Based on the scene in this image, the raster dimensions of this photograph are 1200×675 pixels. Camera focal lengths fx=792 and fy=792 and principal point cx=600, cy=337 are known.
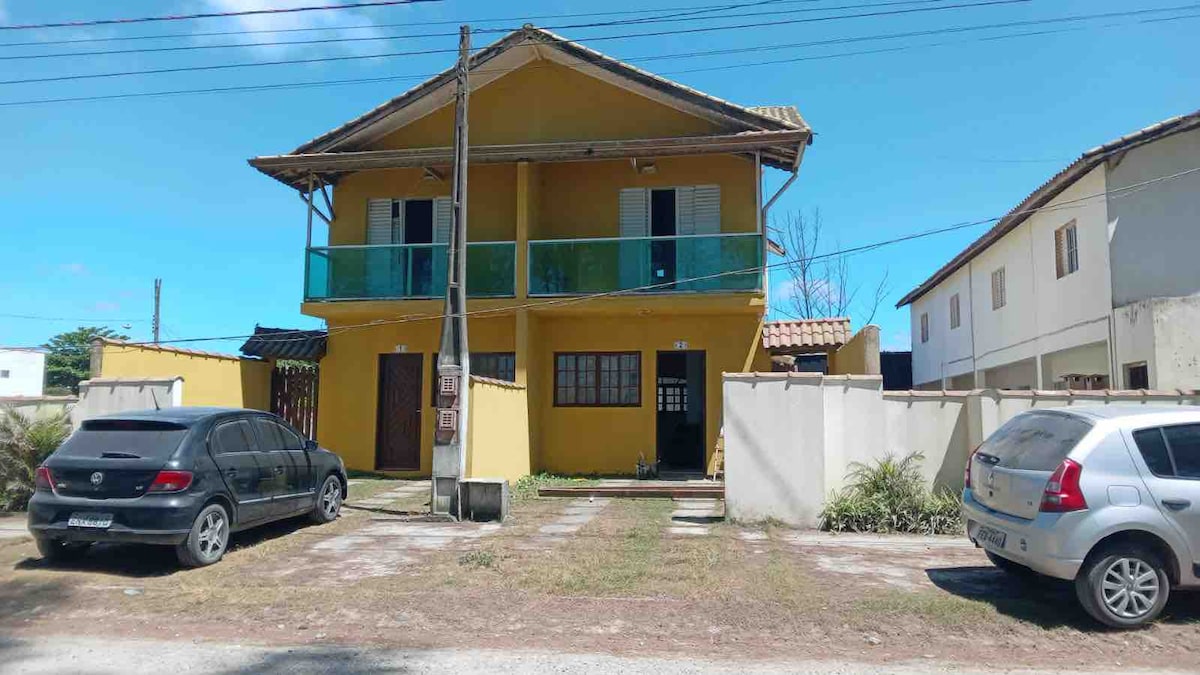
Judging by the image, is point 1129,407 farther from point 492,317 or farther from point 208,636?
point 492,317

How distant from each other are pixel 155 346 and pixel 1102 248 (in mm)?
16218

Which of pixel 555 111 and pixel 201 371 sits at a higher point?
pixel 555 111

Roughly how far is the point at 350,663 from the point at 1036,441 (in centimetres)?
546

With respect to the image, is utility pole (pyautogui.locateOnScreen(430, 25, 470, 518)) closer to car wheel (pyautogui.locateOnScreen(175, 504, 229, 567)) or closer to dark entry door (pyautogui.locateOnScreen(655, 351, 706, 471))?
car wheel (pyautogui.locateOnScreen(175, 504, 229, 567))

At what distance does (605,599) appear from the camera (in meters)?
6.62

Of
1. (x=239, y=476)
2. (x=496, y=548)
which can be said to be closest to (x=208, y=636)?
(x=239, y=476)

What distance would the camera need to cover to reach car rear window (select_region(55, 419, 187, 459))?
25.0ft

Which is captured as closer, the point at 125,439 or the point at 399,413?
the point at 125,439

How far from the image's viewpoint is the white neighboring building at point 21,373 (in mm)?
41406

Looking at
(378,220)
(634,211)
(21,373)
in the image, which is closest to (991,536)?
(634,211)

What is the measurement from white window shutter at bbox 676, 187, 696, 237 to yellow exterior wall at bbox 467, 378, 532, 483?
4.59m

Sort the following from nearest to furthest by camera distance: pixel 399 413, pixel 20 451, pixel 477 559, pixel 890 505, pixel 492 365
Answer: pixel 477 559 < pixel 890 505 < pixel 20 451 < pixel 492 365 < pixel 399 413

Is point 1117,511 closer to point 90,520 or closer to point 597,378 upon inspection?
point 90,520

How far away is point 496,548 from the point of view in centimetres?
869
